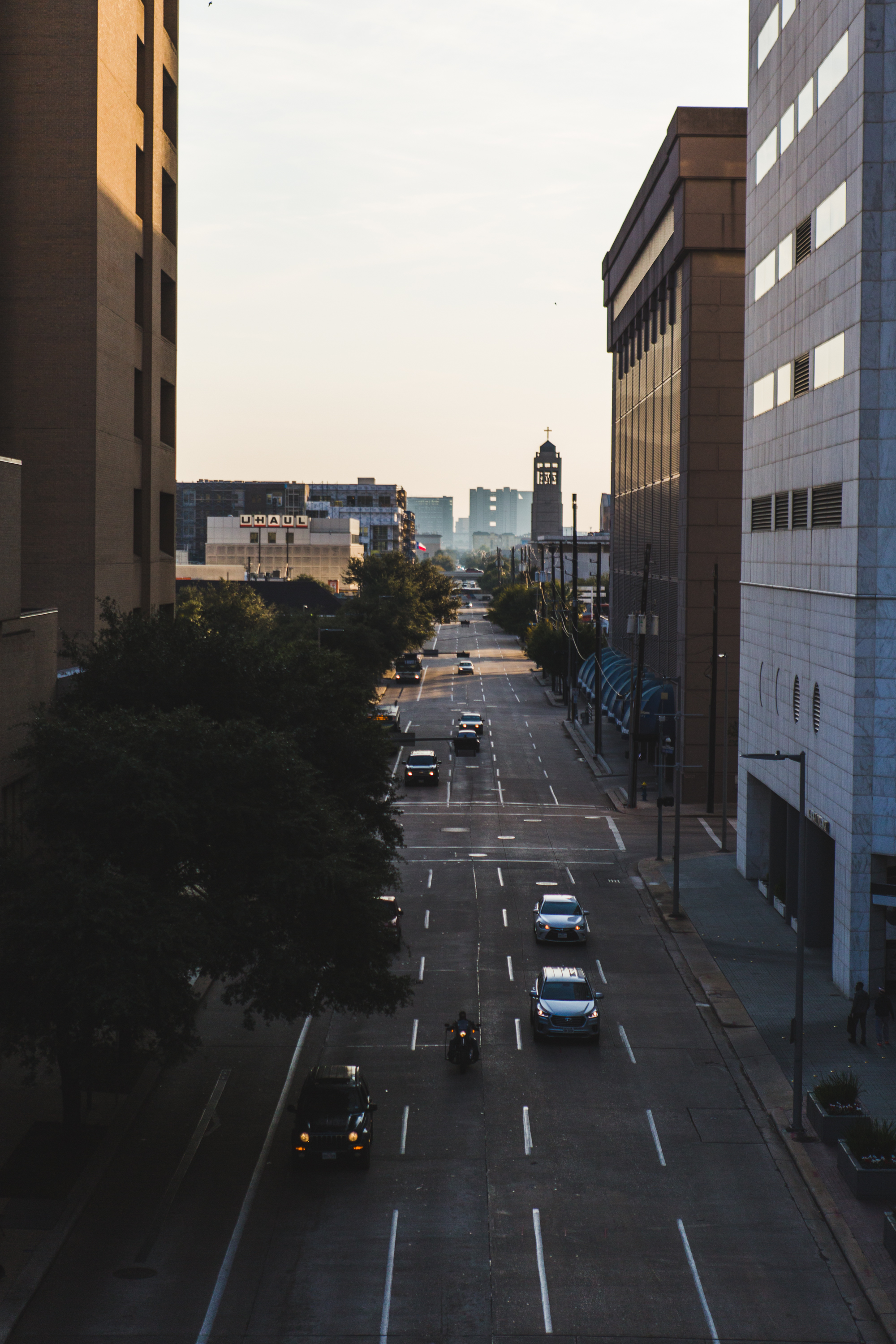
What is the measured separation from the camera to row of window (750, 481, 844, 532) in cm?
3650

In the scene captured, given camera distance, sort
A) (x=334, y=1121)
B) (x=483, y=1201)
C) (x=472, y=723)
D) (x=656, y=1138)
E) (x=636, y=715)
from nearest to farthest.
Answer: (x=483, y=1201), (x=334, y=1121), (x=656, y=1138), (x=636, y=715), (x=472, y=723)

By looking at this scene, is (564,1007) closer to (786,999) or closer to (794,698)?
(786,999)

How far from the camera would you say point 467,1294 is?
19.3m

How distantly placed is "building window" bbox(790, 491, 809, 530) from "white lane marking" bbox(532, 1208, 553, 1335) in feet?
78.8

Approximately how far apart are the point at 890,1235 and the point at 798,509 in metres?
24.9

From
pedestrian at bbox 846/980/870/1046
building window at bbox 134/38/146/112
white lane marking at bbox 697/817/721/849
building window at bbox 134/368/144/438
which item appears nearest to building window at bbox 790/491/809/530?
pedestrian at bbox 846/980/870/1046

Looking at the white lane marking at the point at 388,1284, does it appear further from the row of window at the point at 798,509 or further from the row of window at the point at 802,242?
the row of window at the point at 802,242

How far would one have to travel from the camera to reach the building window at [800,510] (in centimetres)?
3975

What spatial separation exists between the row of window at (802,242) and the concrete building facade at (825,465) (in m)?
0.11

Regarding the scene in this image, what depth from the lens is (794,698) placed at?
41.1 m

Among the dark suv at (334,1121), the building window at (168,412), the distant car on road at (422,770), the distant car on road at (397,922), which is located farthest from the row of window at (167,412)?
the dark suv at (334,1121)

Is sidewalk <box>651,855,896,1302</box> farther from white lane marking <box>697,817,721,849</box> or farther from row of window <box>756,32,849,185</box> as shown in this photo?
row of window <box>756,32,849,185</box>

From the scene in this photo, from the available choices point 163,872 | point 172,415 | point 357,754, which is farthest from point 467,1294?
point 172,415

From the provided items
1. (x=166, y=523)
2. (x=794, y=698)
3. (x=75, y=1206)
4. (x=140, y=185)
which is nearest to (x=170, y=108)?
(x=140, y=185)
